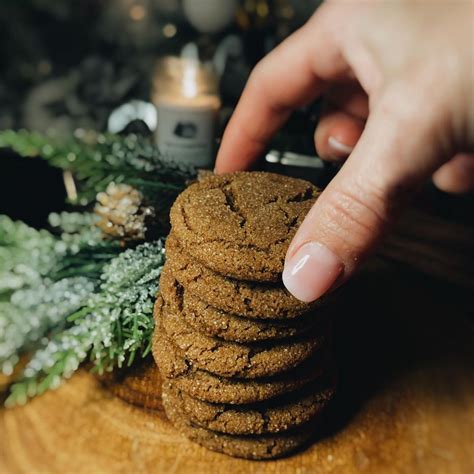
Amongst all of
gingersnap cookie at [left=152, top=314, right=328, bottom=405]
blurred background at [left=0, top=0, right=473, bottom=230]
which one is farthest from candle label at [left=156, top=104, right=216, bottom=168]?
gingersnap cookie at [left=152, top=314, right=328, bottom=405]

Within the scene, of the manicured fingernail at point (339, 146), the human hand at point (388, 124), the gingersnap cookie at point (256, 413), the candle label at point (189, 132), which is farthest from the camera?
the candle label at point (189, 132)

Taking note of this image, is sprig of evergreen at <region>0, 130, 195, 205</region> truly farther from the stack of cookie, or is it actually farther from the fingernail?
the fingernail

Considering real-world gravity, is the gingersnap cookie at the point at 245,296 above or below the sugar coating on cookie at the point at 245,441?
above

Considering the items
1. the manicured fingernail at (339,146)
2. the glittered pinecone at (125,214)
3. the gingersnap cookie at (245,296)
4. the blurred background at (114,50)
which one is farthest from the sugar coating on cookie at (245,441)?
the blurred background at (114,50)

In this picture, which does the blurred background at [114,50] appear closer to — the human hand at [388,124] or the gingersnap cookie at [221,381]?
the human hand at [388,124]

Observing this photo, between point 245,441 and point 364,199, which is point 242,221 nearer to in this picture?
point 364,199

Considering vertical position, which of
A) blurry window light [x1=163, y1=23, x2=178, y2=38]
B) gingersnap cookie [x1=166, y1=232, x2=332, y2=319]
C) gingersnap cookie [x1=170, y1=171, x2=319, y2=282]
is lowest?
blurry window light [x1=163, y1=23, x2=178, y2=38]
